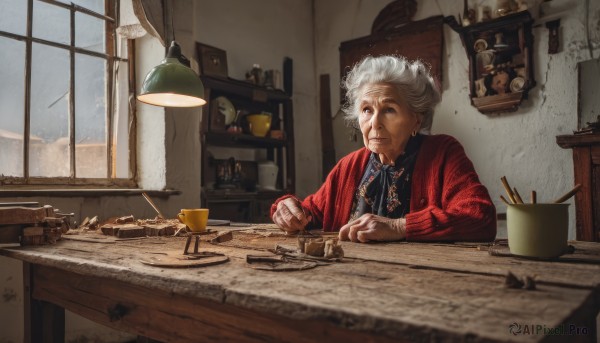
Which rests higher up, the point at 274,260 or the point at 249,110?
the point at 249,110

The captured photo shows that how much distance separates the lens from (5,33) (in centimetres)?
282

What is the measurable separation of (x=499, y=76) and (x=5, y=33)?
384 cm

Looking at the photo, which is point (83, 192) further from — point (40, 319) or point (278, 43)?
point (278, 43)

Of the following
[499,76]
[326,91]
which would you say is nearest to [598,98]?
[499,76]

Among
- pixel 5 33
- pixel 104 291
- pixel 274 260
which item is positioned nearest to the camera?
pixel 274 260

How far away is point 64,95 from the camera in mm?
3121

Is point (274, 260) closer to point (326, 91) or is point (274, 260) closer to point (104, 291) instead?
point (104, 291)

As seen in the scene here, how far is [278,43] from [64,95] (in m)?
2.47

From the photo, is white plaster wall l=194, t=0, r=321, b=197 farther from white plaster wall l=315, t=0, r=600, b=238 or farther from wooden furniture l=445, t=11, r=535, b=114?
wooden furniture l=445, t=11, r=535, b=114

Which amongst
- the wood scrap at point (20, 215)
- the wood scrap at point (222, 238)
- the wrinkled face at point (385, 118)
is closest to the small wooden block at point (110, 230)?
the wood scrap at point (20, 215)

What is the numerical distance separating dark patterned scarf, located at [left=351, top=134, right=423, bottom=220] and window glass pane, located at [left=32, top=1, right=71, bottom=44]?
2.43 m

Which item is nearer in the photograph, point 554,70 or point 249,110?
point 554,70

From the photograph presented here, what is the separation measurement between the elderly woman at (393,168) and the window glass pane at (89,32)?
2168mm

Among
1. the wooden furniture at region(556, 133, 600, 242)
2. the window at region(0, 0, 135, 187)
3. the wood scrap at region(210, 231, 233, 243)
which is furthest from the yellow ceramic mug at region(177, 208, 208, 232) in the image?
the wooden furniture at region(556, 133, 600, 242)
